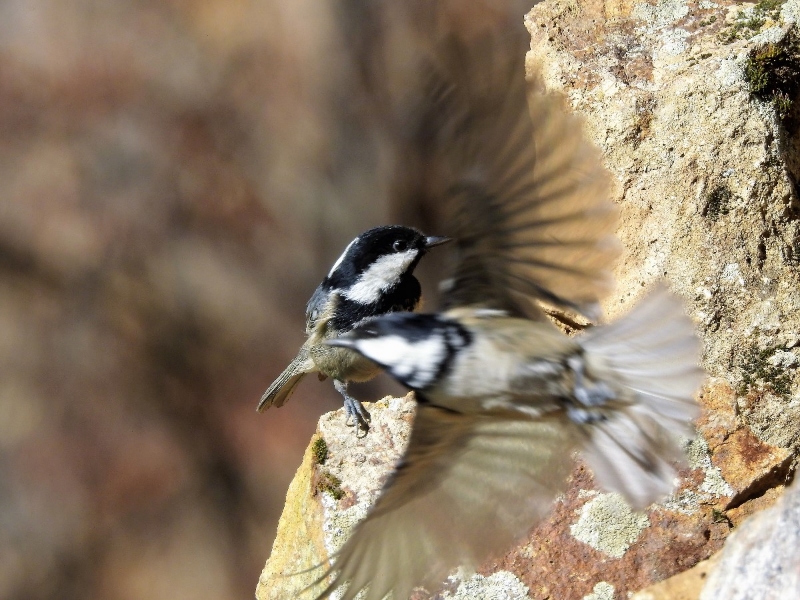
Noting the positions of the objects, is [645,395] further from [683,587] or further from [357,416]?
[357,416]

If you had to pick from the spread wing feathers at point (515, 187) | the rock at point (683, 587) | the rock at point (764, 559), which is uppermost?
the spread wing feathers at point (515, 187)

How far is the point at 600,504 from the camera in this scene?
165 cm

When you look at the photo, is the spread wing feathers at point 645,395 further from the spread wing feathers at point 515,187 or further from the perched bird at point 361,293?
the perched bird at point 361,293

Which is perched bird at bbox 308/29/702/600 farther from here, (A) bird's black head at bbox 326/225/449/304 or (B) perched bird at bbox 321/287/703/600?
(A) bird's black head at bbox 326/225/449/304

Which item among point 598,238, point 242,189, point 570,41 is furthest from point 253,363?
point 598,238

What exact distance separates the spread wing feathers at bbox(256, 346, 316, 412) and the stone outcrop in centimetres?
54

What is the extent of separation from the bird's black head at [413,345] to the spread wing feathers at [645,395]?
0.29 meters

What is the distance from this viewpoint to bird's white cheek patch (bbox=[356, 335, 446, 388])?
58.0 inches

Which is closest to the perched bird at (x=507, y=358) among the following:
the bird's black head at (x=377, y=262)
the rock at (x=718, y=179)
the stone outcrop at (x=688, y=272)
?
the stone outcrop at (x=688, y=272)

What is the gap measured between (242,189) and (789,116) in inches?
68.1

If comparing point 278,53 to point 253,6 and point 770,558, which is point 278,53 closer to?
point 253,6

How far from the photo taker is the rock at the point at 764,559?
0.94 m

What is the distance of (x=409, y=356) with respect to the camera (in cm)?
149

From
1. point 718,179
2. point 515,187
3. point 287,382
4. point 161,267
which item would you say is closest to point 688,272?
point 718,179
